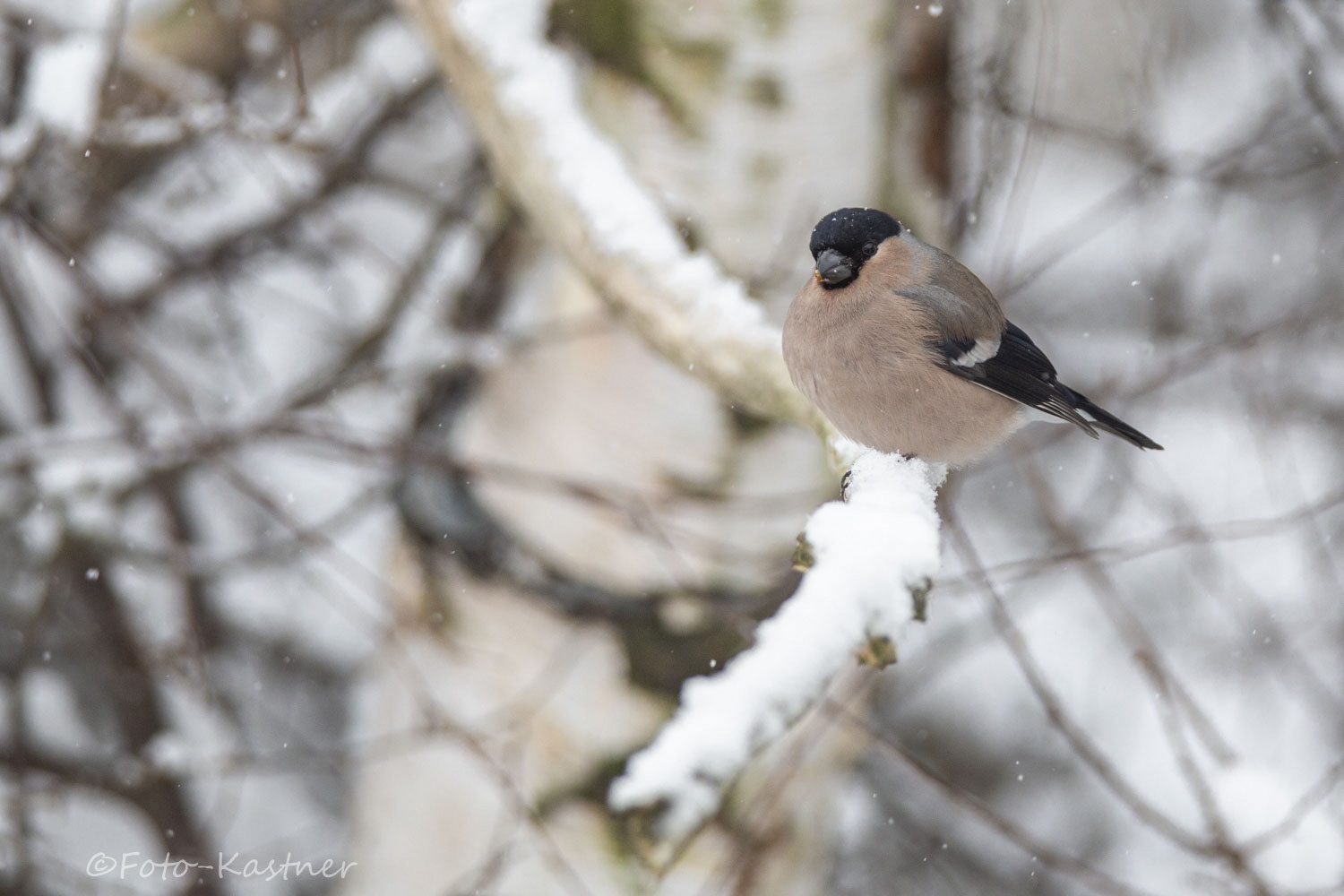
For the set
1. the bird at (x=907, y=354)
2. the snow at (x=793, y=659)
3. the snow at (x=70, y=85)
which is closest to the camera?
the snow at (x=793, y=659)

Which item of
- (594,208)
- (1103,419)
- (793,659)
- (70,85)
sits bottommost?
(793,659)

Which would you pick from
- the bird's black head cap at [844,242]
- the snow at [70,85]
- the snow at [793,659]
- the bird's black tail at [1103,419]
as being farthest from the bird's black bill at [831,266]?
the snow at [70,85]

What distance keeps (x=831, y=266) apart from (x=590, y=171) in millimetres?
451

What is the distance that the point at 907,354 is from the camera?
197cm

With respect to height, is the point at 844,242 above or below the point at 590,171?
below

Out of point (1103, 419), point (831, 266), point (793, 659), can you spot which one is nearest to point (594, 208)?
point (831, 266)

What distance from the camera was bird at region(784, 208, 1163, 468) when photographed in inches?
75.0

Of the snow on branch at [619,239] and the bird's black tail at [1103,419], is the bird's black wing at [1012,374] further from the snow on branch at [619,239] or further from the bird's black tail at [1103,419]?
the snow on branch at [619,239]

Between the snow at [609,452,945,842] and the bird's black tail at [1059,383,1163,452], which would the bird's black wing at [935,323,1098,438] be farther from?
the snow at [609,452,945,842]

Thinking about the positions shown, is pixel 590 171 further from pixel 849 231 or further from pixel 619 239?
pixel 849 231

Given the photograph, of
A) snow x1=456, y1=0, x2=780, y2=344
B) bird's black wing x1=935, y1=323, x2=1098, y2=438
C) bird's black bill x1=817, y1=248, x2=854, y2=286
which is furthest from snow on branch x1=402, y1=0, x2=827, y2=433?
bird's black wing x1=935, y1=323, x2=1098, y2=438

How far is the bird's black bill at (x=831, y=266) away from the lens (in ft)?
6.30

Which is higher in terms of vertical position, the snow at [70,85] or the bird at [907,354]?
the snow at [70,85]

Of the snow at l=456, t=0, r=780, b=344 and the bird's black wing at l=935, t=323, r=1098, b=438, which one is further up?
the snow at l=456, t=0, r=780, b=344
